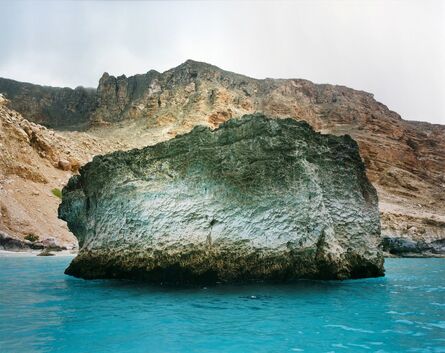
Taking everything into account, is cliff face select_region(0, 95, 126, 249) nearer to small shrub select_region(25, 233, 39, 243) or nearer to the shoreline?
small shrub select_region(25, 233, 39, 243)

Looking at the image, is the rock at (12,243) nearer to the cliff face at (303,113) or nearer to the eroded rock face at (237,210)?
the eroded rock face at (237,210)

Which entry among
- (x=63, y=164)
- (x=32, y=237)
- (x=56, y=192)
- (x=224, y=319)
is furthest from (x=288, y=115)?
(x=224, y=319)

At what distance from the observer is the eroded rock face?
421 inches

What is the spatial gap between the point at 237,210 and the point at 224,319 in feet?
13.3

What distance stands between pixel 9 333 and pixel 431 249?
4501cm

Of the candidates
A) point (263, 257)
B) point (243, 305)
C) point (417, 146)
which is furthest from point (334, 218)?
point (417, 146)

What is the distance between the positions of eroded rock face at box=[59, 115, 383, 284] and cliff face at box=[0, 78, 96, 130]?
267 ft

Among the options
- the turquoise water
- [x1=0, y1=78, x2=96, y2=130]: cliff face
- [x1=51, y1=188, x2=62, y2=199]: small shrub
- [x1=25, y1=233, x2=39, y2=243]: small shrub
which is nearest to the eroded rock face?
the turquoise water

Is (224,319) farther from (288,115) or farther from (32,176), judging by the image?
(288,115)

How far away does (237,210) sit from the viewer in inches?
431

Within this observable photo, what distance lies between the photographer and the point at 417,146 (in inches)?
3216

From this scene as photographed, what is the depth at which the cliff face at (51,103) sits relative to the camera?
9150 cm

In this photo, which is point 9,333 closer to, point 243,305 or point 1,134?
point 243,305

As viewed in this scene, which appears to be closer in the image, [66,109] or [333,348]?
[333,348]
